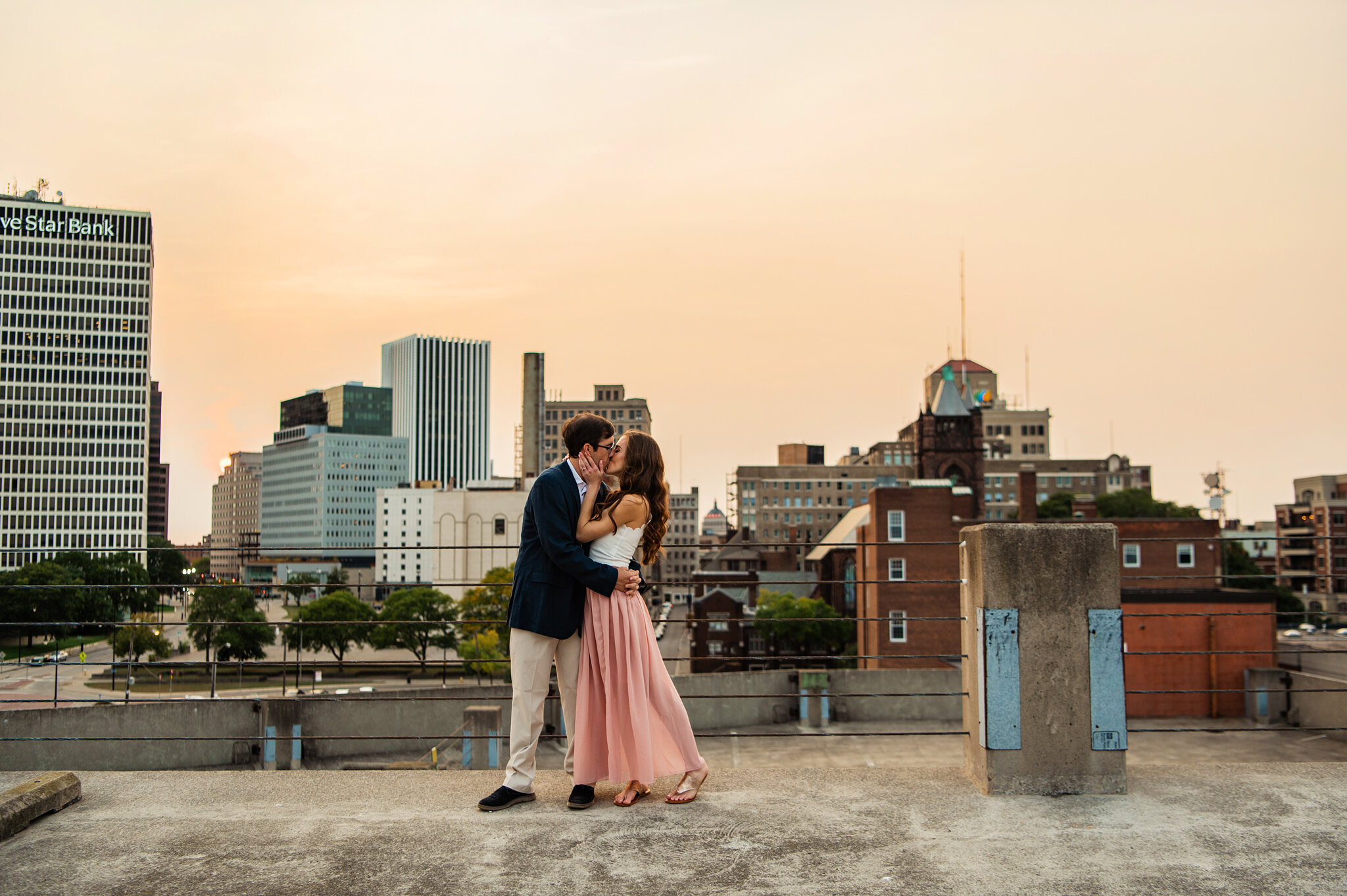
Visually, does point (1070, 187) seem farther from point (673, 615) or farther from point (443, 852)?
point (673, 615)

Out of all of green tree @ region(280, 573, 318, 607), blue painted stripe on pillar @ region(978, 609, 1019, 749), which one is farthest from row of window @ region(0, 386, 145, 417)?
blue painted stripe on pillar @ region(978, 609, 1019, 749)

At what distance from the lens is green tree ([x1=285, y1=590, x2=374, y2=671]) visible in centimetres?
5312

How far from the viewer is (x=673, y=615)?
119 m

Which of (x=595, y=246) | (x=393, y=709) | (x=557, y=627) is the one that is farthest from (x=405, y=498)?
(x=557, y=627)

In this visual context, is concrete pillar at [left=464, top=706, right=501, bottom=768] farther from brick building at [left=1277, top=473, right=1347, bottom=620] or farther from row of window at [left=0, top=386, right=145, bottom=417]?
row of window at [left=0, top=386, right=145, bottom=417]

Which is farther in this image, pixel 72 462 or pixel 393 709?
pixel 72 462

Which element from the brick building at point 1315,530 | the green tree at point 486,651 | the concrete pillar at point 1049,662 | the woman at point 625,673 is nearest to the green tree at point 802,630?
the green tree at point 486,651

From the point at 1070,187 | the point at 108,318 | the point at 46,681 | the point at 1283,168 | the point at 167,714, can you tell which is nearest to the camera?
the point at 1283,168

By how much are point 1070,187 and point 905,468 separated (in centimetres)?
9573

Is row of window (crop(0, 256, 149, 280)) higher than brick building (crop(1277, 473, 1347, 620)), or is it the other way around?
row of window (crop(0, 256, 149, 280))

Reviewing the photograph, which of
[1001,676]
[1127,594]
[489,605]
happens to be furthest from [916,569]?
[1001,676]

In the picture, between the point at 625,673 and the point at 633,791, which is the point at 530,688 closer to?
the point at 625,673

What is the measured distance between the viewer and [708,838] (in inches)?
147

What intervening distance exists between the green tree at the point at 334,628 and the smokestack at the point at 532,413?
38.7 meters
